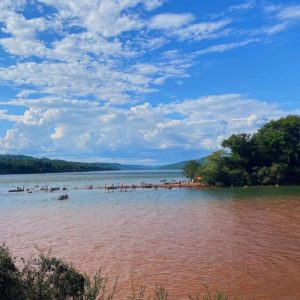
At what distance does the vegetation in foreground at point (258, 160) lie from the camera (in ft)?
299

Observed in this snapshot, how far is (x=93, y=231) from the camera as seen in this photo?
3275cm

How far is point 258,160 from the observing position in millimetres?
95812

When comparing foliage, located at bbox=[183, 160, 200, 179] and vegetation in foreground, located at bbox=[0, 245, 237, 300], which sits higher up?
foliage, located at bbox=[183, 160, 200, 179]

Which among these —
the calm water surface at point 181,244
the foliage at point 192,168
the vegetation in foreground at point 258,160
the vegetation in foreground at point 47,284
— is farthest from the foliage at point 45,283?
the foliage at point 192,168

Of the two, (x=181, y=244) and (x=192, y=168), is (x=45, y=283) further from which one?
(x=192, y=168)

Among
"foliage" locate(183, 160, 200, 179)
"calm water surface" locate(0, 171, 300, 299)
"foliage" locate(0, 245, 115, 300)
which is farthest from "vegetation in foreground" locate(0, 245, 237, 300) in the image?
"foliage" locate(183, 160, 200, 179)

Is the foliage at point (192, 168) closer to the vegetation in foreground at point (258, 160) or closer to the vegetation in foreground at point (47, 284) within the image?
the vegetation in foreground at point (258, 160)

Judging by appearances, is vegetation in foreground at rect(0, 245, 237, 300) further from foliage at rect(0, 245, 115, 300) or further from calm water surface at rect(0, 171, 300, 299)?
calm water surface at rect(0, 171, 300, 299)

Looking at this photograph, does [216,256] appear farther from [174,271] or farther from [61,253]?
[61,253]

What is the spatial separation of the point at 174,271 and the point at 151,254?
154 inches

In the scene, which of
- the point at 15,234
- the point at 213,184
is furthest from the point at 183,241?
the point at 213,184

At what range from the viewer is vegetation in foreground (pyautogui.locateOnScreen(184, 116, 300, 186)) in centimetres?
9100

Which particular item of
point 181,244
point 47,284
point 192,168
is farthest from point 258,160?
point 47,284

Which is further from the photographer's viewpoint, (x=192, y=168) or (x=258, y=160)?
(x=192, y=168)
